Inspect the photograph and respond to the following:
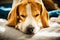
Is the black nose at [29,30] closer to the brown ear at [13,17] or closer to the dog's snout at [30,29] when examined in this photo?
the dog's snout at [30,29]

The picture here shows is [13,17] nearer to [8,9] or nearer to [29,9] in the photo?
[29,9]

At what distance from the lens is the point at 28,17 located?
2.98 feet

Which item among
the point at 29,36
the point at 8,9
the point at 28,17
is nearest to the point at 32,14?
the point at 28,17

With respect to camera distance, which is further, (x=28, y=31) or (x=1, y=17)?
(x=1, y=17)

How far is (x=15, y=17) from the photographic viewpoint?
96 cm

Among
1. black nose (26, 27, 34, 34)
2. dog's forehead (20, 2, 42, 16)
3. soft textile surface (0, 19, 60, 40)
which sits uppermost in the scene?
dog's forehead (20, 2, 42, 16)

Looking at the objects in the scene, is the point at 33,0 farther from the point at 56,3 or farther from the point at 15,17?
the point at 56,3

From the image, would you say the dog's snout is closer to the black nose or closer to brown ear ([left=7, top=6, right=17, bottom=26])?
the black nose

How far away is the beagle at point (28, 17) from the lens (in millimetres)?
878

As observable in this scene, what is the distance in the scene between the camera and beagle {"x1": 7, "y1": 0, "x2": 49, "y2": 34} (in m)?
0.88

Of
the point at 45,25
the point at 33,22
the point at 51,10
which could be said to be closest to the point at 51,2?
the point at 51,10

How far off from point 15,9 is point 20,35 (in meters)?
0.17

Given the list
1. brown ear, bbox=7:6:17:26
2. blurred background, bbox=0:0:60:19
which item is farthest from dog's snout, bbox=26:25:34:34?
blurred background, bbox=0:0:60:19

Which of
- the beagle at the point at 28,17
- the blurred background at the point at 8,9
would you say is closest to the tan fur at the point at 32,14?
the beagle at the point at 28,17
